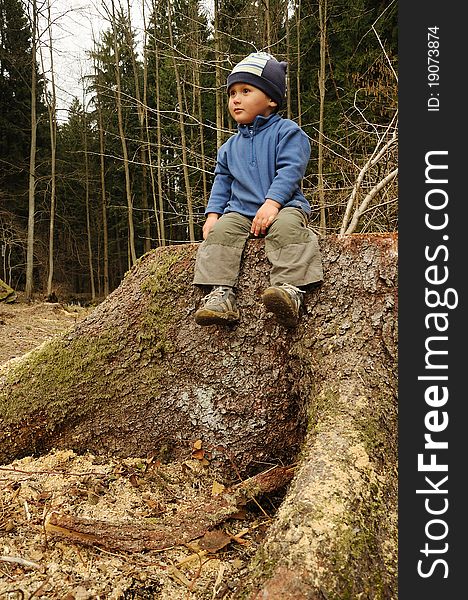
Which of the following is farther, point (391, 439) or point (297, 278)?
point (297, 278)

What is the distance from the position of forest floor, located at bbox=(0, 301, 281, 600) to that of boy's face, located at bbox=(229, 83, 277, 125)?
181cm

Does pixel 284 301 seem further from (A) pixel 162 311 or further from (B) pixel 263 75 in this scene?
(B) pixel 263 75

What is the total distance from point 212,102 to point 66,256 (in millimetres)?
11186

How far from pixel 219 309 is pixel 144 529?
91 cm

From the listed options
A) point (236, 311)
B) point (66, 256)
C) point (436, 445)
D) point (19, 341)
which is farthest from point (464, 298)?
point (66, 256)

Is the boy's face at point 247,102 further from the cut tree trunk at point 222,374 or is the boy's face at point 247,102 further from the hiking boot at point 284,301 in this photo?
the hiking boot at point 284,301

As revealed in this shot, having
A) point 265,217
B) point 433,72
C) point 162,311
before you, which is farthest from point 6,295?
point 433,72

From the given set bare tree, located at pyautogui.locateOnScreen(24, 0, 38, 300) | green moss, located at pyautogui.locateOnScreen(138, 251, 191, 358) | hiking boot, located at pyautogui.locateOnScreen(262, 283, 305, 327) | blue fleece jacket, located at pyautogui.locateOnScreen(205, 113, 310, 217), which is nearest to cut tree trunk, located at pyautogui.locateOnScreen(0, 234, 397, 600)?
green moss, located at pyautogui.locateOnScreen(138, 251, 191, 358)

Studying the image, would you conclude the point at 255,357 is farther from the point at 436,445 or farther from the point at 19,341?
the point at 19,341

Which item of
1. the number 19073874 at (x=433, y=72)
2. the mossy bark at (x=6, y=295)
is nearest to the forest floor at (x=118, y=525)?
the number 19073874 at (x=433, y=72)

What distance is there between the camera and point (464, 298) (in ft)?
5.49

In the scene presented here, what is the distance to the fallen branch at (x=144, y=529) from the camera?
1750 millimetres

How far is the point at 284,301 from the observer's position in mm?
1946

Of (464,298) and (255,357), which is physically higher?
(464,298)
